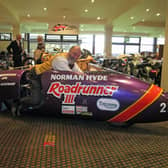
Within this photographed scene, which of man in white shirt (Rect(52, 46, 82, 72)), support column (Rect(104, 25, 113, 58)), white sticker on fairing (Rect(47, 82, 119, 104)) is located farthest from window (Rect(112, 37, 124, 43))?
white sticker on fairing (Rect(47, 82, 119, 104))

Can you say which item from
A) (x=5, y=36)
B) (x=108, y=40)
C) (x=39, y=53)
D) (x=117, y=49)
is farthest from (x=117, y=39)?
(x=39, y=53)

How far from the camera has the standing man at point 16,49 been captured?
602 cm

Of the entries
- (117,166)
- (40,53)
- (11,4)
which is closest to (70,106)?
(117,166)

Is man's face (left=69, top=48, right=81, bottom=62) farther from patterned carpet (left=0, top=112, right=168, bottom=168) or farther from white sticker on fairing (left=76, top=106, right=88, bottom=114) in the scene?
patterned carpet (left=0, top=112, right=168, bottom=168)

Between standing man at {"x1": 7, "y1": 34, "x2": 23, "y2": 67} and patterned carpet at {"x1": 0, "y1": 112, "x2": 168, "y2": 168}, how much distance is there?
3108 millimetres

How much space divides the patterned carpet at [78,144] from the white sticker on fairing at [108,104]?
31 cm

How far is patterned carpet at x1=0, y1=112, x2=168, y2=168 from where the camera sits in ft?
6.84

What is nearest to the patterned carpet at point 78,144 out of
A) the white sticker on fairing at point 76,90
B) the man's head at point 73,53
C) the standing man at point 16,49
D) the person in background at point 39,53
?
the white sticker on fairing at point 76,90

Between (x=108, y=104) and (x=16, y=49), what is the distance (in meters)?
4.06

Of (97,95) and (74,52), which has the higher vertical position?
(74,52)

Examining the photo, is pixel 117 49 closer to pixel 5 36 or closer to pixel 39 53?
pixel 5 36

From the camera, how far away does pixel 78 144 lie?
2.47 m

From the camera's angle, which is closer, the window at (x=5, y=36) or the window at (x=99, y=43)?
the window at (x=5, y=36)

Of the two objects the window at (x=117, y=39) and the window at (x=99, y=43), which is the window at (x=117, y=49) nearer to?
the window at (x=117, y=39)
